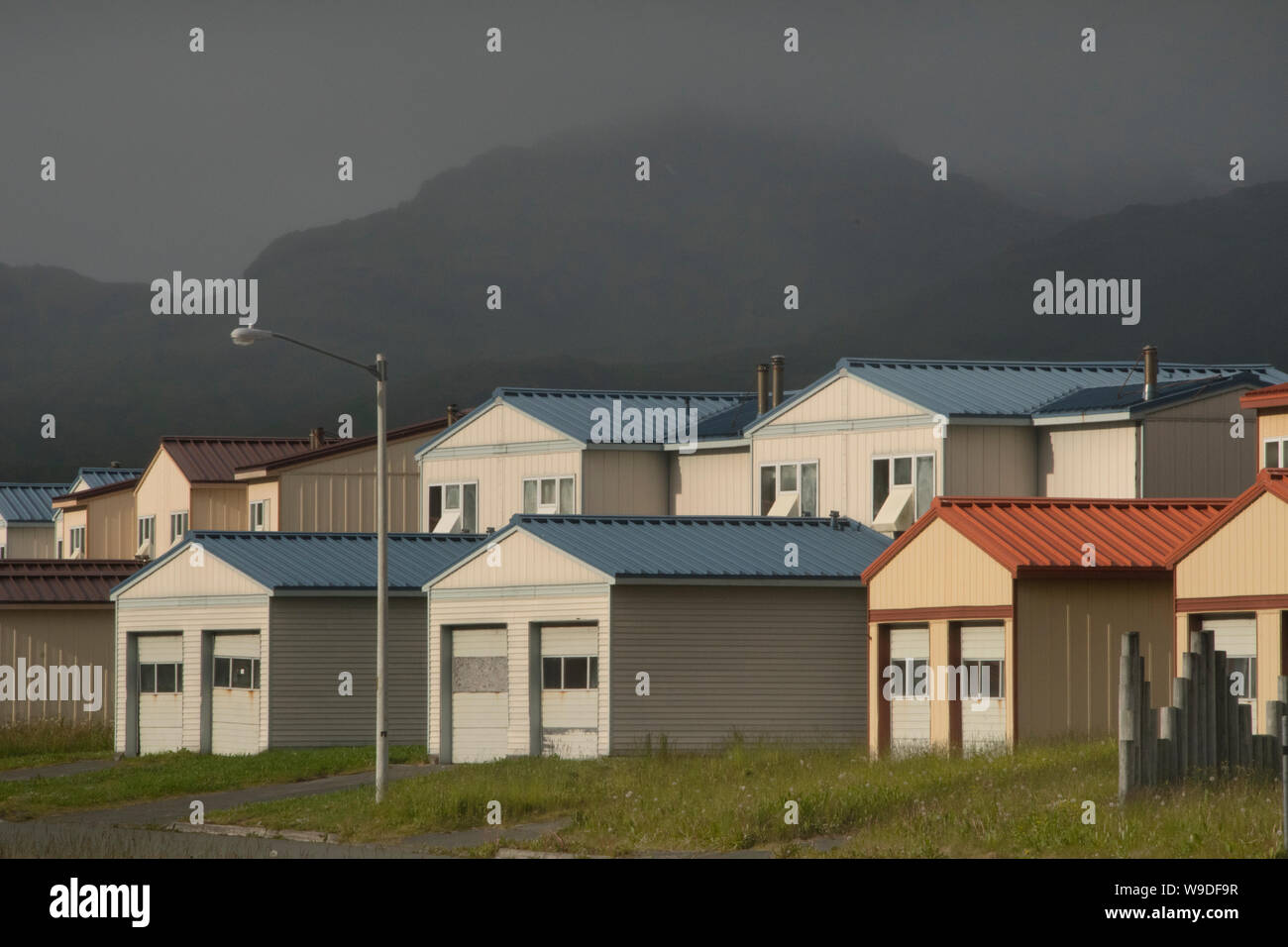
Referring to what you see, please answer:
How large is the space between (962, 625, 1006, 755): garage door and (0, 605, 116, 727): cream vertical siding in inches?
930

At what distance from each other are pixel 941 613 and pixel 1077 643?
243cm

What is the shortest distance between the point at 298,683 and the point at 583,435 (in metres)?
11.4

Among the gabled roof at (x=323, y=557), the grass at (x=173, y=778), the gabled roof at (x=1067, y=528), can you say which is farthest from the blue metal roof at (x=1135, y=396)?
the grass at (x=173, y=778)

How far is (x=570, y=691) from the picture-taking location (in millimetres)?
36844

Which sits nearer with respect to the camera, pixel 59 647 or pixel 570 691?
pixel 570 691

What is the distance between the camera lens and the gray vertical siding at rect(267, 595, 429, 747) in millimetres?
41031

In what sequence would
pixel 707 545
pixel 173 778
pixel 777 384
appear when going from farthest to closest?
1. pixel 777 384
2. pixel 707 545
3. pixel 173 778

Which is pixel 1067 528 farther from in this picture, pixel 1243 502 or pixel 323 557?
pixel 323 557

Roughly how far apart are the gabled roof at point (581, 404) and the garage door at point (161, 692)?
1075 centimetres

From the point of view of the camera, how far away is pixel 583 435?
4953cm

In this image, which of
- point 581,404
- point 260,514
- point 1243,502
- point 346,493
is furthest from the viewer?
point 260,514

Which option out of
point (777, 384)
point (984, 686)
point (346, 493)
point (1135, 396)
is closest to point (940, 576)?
point (984, 686)

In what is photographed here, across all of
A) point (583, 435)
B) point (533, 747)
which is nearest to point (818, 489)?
point (583, 435)
